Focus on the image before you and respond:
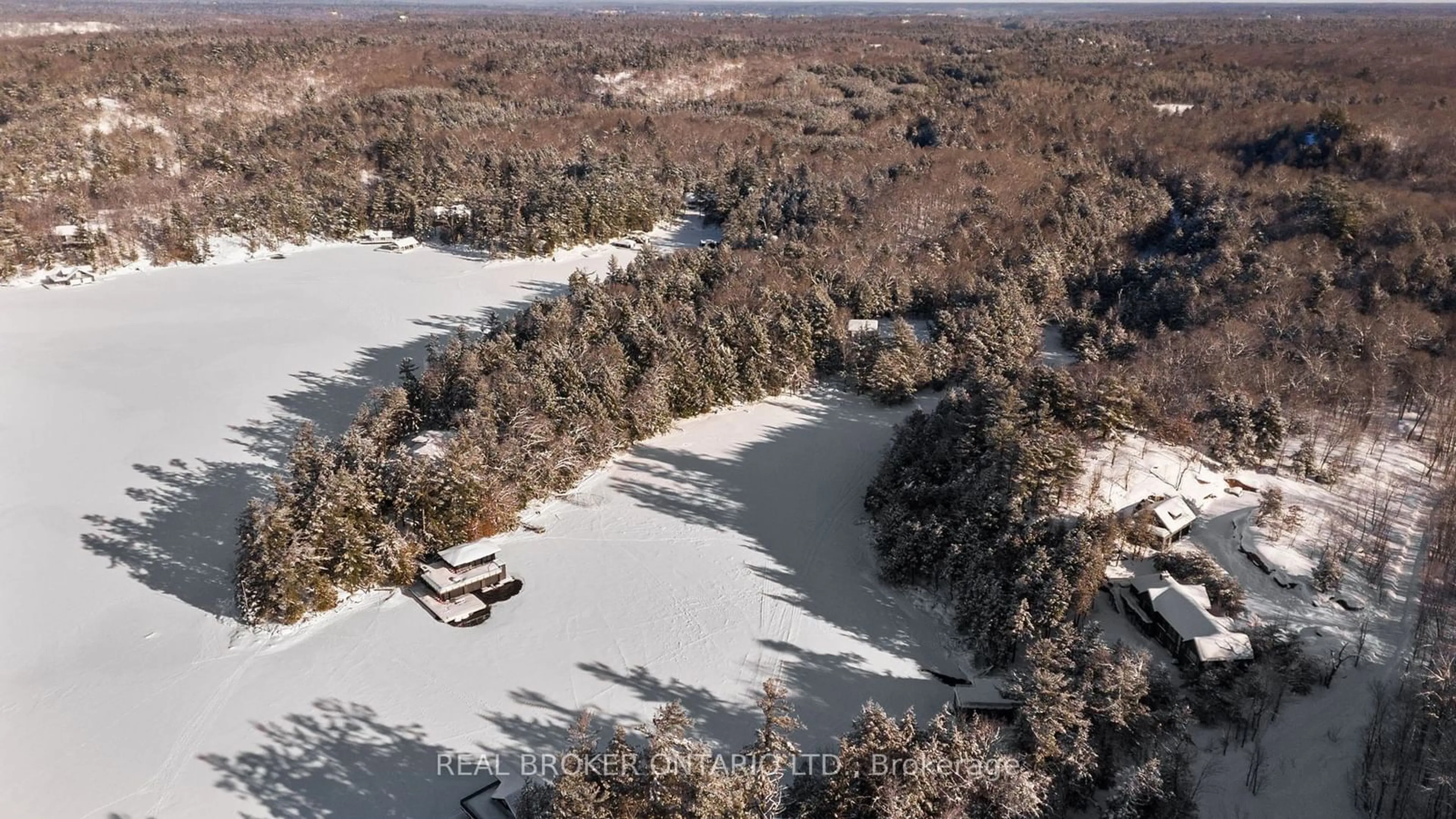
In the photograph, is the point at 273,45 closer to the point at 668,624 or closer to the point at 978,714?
the point at 668,624

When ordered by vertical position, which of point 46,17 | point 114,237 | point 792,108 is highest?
point 46,17

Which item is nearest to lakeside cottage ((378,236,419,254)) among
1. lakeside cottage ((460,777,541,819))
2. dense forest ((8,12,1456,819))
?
dense forest ((8,12,1456,819))

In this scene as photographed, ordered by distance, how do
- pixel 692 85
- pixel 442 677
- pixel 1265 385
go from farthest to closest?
pixel 692 85 → pixel 1265 385 → pixel 442 677

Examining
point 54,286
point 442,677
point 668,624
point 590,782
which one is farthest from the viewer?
point 54,286

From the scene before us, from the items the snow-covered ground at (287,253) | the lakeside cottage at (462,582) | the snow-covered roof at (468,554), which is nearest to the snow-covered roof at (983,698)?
the lakeside cottage at (462,582)

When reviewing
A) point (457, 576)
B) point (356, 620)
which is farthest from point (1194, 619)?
point (356, 620)

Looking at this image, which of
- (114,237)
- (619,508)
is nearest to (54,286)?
(114,237)
